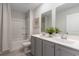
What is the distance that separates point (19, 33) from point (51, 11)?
975 mm

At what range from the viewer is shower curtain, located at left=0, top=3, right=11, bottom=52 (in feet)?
5.94

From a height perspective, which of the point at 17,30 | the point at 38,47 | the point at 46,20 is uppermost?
the point at 46,20

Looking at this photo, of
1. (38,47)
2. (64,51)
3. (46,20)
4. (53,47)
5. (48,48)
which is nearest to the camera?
(64,51)

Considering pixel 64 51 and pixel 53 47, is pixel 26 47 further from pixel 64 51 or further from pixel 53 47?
pixel 64 51

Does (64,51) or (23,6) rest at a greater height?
(23,6)

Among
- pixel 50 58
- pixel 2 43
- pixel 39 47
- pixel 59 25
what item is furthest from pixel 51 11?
pixel 2 43

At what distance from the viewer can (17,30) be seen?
6.18 feet

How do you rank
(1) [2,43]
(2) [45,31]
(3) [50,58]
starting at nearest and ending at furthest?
(3) [50,58] < (1) [2,43] < (2) [45,31]

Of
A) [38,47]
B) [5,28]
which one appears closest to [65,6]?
[38,47]

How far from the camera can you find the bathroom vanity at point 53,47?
4.50ft

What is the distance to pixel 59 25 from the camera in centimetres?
197

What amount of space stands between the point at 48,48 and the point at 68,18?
2.61ft

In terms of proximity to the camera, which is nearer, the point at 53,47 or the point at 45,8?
the point at 53,47

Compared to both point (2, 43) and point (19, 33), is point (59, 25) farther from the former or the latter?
point (2, 43)
